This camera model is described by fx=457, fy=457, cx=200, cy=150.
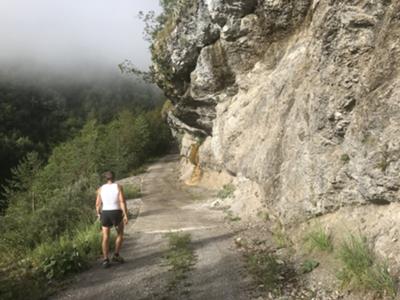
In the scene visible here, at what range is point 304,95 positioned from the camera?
1127 centimetres

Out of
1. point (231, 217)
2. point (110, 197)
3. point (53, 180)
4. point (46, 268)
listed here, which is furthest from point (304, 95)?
point (53, 180)

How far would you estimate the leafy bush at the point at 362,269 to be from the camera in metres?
6.25

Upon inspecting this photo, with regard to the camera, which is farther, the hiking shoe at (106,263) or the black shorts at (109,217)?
the black shorts at (109,217)

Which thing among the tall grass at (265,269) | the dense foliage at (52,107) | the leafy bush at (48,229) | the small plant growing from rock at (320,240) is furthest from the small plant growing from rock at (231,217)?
the dense foliage at (52,107)

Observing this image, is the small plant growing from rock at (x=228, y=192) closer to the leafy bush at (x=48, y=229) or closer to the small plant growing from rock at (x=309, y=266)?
the leafy bush at (x=48, y=229)

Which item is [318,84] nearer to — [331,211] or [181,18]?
[331,211]

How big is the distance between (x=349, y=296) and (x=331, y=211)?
263 cm

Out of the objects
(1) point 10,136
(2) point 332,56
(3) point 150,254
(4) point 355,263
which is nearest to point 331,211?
(4) point 355,263

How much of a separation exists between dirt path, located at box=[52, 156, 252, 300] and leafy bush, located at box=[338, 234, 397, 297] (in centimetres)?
164

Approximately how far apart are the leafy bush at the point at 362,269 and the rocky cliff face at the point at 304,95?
3.06ft

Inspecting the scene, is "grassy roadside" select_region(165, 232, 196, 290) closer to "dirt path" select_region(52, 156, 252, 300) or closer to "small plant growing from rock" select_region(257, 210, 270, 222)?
"dirt path" select_region(52, 156, 252, 300)

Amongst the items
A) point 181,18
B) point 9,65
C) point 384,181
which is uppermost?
point 9,65

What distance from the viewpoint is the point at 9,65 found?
506ft

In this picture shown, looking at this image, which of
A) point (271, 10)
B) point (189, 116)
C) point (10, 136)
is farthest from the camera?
point (10, 136)
